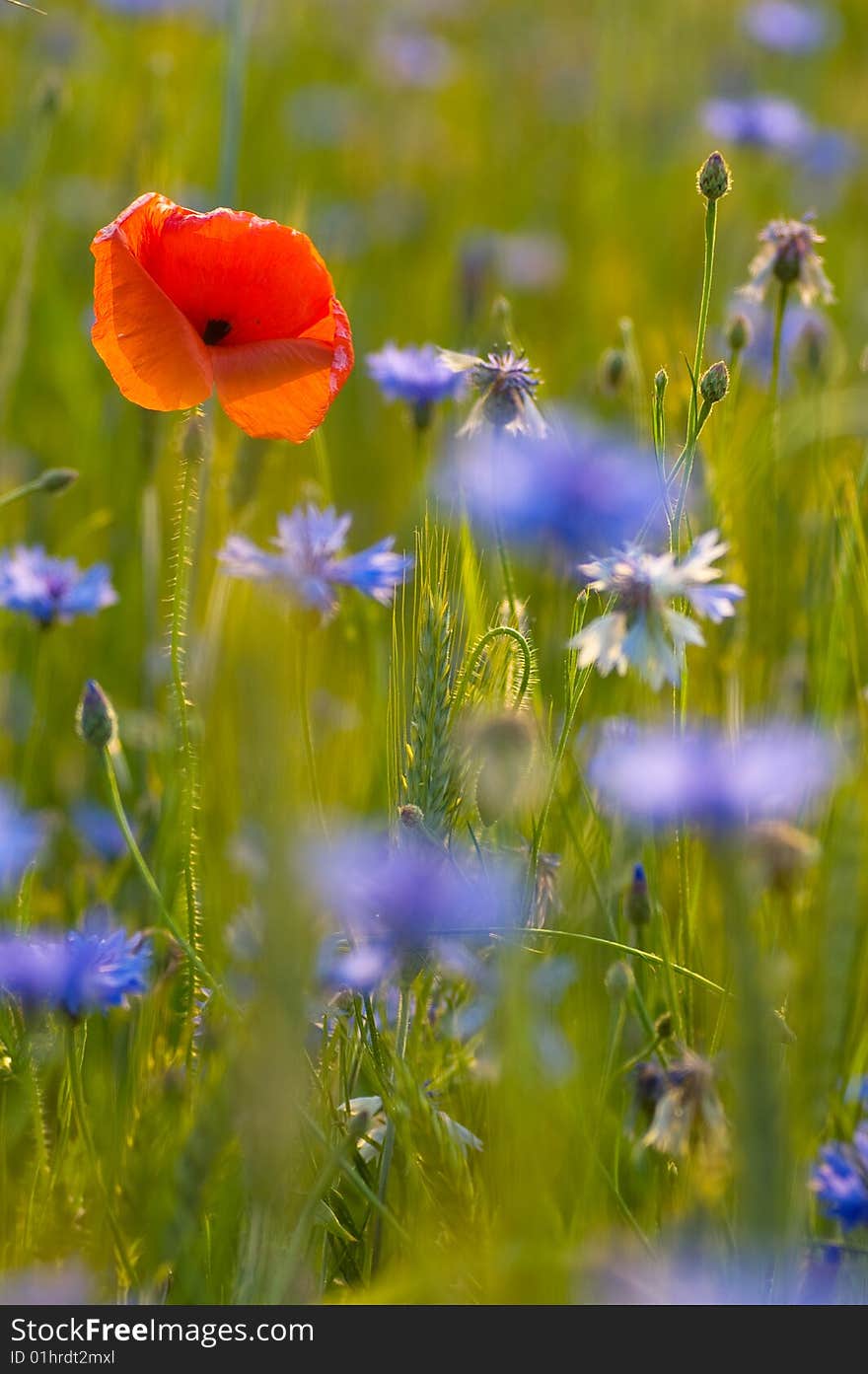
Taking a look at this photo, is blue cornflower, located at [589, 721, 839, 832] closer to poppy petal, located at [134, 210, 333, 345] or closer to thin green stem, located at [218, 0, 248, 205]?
poppy petal, located at [134, 210, 333, 345]

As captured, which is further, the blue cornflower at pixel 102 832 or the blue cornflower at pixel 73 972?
the blue cornflower at pixel 102 832

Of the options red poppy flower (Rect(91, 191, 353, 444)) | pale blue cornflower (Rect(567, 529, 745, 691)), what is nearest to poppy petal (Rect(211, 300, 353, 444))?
red poppy flower (Rect(91, 191, 353, 444))

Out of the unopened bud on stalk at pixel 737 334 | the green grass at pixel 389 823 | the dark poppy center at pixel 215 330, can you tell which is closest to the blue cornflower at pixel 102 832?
the green grass at pixel 389 823

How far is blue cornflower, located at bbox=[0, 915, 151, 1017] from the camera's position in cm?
66

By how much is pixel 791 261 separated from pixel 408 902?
0.53 m

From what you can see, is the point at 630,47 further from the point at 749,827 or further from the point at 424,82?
the point at 749,827

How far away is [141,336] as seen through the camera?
0.68 metres

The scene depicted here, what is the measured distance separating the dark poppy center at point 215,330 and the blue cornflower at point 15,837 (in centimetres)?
28

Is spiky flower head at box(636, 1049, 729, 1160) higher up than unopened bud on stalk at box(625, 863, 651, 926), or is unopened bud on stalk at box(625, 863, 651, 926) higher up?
unopened bud on stalk at box(625, 863, 651, 926)

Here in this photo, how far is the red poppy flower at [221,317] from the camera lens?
681mm

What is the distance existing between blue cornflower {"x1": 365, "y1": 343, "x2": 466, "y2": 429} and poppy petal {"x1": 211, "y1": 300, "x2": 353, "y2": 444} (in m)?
0.22

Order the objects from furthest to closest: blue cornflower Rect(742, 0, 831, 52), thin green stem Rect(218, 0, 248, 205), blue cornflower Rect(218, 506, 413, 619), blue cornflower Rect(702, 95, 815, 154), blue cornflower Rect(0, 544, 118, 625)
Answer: blue cornflower Rect(742, 0, 831, 52)
blue cornflower Rect(702, 95, 815, 154)
thin green stem Rect(218, 0, 248, 205)
blue cornflower Rect(0, 544, 118, 625)
blue cornflower Rect(218, 506, 413, 619)

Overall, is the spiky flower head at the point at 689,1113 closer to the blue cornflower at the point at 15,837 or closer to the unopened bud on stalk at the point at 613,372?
the blue cornflower at the point at 15,837

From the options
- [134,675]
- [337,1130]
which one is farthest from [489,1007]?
[134,675]
